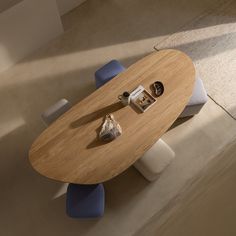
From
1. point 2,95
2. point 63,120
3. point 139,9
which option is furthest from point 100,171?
point 139,9

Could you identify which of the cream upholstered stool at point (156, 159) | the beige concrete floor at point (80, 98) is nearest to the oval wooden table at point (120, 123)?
the cream upholstered stool at point (156, 159)

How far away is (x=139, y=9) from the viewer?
437 centimetres

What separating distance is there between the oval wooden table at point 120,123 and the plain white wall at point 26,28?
4.09ft

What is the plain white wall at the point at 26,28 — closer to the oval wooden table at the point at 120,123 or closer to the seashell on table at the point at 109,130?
the oval wooden table at the point at 120,123

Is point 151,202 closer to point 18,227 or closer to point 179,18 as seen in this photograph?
point 18,227

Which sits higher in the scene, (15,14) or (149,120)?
(15,14)

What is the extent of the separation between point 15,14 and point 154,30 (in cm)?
161

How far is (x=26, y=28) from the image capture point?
3.85 meters

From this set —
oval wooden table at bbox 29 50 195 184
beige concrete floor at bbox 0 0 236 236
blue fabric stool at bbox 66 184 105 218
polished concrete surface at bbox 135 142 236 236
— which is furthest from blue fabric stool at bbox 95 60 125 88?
polished concrete surface at bbox 135 142 236 236

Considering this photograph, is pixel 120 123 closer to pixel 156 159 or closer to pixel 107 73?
pixel 156 159

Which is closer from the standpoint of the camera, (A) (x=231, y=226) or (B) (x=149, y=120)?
(A) (x=231, y=226)

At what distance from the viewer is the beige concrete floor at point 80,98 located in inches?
129

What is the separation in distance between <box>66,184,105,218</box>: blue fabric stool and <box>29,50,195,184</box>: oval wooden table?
20 centimetres

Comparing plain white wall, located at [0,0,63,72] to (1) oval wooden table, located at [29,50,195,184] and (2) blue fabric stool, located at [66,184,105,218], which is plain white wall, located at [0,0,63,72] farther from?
(2) blue fabric stool, located at [66,184,105,218]
